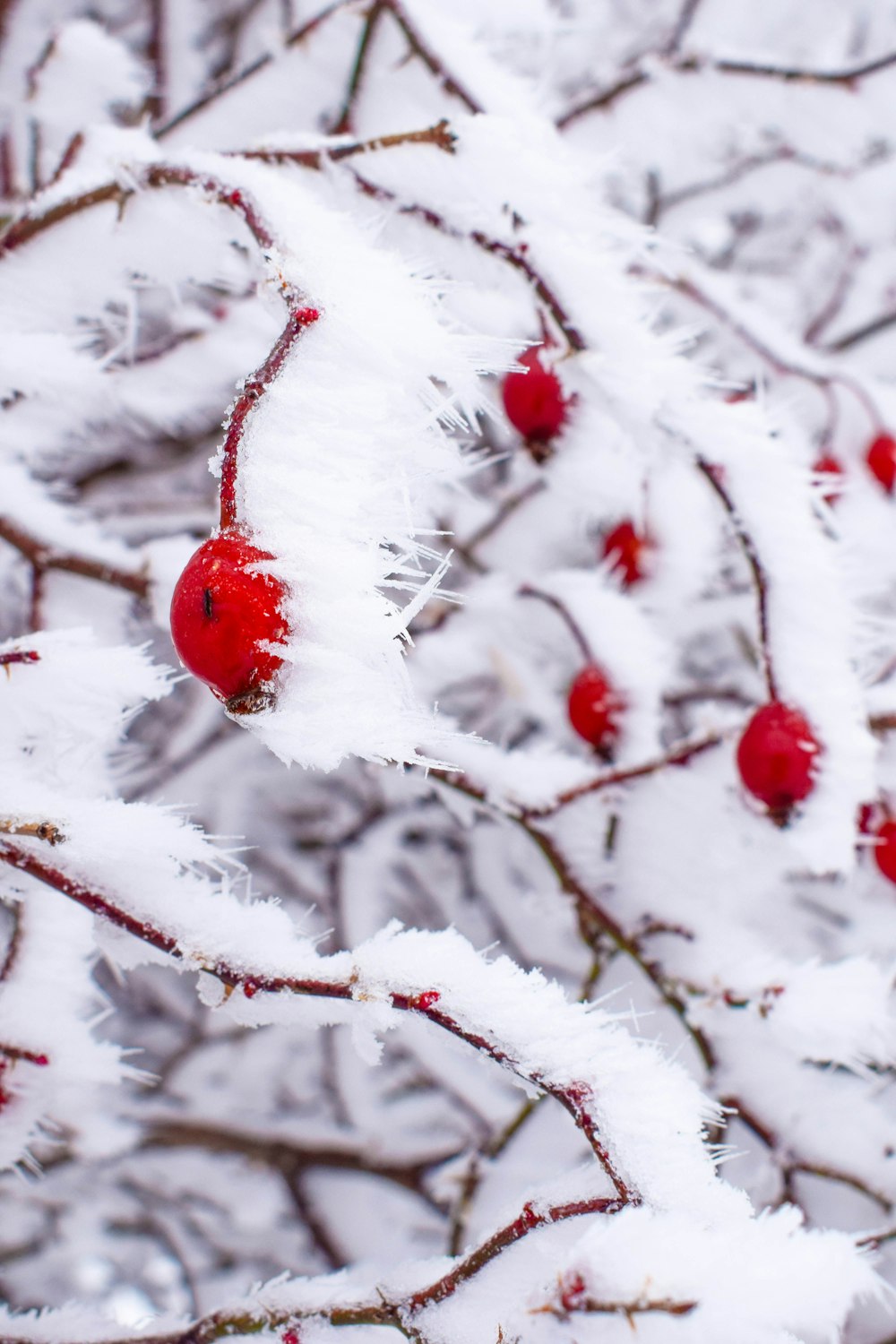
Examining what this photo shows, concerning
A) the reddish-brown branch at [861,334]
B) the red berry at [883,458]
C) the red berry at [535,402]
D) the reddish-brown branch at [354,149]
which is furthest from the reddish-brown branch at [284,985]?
the reddish-brown branch at [861,334]

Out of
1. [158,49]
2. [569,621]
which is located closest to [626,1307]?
[569,621]

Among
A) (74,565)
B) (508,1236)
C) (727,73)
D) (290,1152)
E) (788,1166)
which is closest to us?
(508,1236)

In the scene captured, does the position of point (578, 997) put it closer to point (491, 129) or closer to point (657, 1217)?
point (657, 1217)

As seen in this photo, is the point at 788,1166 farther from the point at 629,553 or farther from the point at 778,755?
the point at 629,553

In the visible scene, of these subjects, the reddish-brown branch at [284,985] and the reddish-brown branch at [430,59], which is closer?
the reddish-brown branch at [284,985]

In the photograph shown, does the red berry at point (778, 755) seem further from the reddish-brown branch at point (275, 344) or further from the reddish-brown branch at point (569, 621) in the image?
the reddish-brown branch at point (275, 344)

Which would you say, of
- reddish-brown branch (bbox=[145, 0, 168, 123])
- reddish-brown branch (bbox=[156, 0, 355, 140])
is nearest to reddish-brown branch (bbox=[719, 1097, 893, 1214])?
reddish-brown branch (bbox=[156, 0, 355, 140])
